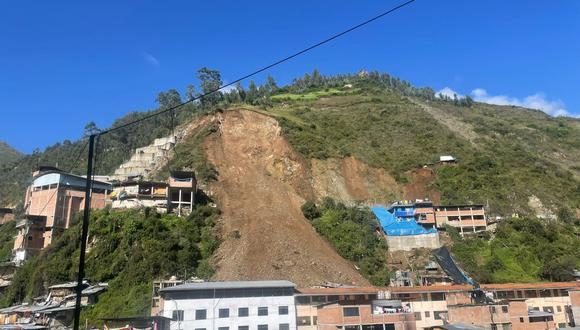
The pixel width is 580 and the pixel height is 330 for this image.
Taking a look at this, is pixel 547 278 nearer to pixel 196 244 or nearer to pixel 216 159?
pixel 196 244

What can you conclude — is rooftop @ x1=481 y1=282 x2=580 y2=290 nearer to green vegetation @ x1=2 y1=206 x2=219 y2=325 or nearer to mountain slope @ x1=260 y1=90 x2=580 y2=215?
mountain slope @ x1=260 y1=90 x2=580 y2=215

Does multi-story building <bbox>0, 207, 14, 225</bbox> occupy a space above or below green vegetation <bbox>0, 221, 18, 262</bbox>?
above

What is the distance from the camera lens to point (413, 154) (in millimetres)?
68000

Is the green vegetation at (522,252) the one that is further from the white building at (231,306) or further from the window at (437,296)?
the white building at (231,306)

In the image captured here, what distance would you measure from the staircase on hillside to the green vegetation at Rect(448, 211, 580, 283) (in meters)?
37.5

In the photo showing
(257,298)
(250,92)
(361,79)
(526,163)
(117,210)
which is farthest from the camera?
(361,79)

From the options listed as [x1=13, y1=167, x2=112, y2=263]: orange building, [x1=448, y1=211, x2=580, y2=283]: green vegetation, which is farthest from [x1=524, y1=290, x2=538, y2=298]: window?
[x1=13, y1=167, x2=112, y2=263]: orange building

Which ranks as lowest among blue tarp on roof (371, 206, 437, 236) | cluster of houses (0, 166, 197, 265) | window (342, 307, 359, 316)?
window (342, 307, 359, 316)

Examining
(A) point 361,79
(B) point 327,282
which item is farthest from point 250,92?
(B) point 327,282

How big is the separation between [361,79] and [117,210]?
3625 inches

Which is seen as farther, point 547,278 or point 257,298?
point 547,278

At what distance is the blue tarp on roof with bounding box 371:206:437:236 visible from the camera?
48.8 m

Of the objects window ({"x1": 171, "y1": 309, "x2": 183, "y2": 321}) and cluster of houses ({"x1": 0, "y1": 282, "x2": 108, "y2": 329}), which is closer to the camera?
window ({"x1": 171, "y1": 309, "x2": 183, "y2": 321})

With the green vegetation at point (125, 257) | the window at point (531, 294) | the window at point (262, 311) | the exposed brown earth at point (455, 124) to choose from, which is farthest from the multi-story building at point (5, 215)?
the exposed brown earth at point (455, 124)
